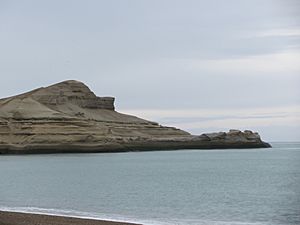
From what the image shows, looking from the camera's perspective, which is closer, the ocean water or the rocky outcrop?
the ocean water

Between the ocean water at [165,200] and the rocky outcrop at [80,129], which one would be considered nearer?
the ocean water at [165,200]

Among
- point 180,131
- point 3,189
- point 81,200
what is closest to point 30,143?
point 180,131

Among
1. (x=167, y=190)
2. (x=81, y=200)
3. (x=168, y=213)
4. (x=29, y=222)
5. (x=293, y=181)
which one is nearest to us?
(x=29, y=222)

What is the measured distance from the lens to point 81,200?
3556 centimetres

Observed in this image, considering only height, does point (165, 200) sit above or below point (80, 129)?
below

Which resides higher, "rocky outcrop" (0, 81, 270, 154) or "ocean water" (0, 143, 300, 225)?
"rocky outcrop" (0, 81, 270, 154)

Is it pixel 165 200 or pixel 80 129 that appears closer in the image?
pixel 165 200

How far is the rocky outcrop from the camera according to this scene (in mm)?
124750

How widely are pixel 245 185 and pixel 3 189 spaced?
1775cm

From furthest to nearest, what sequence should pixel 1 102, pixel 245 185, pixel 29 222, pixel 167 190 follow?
pixel 1 102 < pixel 245 185 < pixel 167 190 < pixel 29 222

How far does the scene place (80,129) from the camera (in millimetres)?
128000

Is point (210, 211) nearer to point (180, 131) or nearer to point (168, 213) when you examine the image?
point (168, 213)

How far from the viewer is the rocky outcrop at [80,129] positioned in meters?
125

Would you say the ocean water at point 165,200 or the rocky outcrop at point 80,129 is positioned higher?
the rocky outcrop at point 80,129
